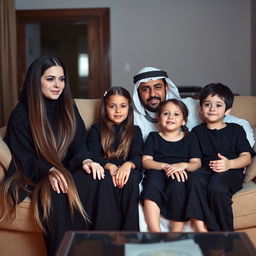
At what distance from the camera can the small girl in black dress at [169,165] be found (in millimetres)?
2088

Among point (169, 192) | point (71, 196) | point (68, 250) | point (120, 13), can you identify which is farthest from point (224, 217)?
point (120, 13)

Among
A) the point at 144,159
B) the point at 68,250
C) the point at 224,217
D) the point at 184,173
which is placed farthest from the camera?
the point at 144,159

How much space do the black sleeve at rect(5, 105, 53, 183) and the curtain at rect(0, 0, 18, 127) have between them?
2347mm

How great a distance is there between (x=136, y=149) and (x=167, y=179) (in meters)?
0.30

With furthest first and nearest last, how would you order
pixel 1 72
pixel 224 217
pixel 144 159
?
pixel 1 72 < pixel 144 159 < pixel 224 217

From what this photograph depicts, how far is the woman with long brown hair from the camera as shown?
2.07m

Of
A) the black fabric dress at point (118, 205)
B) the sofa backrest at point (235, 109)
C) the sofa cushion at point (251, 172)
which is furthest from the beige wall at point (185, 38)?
the black fabric dress at point (118, 205)

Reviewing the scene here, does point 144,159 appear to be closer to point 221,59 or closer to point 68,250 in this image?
point 68,250

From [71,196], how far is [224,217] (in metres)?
0.75

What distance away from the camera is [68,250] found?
1.41 meters

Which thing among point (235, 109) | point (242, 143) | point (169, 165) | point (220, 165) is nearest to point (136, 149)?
point (169, 165)

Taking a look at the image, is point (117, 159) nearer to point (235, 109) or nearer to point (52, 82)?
point (52, 82)

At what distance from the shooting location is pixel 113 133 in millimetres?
2508

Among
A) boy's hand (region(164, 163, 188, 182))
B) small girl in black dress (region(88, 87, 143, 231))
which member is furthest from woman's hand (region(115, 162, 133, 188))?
boy's hand (region(164, 163, 188, 182))
